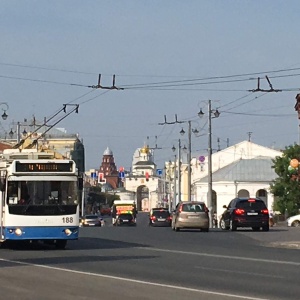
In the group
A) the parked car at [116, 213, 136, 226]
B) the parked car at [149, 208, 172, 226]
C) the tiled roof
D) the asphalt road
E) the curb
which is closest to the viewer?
the asphalt road

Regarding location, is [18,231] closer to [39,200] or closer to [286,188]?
[39,200]

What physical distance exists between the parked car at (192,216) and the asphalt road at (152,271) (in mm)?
11508

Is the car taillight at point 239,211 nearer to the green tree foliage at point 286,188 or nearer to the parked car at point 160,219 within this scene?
the parked car at point 160,219

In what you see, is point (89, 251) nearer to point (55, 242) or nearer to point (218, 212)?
point (55, 242)

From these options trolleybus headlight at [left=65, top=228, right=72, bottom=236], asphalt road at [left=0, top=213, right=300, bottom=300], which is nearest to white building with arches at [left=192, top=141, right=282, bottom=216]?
asphalt road at [left=0, top=213, right=300, bottom=300]

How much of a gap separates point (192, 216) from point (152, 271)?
25.0m

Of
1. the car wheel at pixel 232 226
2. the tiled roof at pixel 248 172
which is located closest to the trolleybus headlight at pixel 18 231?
the car wheel at pixel 232 226

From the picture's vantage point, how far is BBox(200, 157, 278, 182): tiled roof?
355 feet

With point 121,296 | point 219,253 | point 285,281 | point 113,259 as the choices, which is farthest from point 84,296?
point 219,253

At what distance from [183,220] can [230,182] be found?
6169 cm

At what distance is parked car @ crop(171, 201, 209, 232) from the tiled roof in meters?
61.9

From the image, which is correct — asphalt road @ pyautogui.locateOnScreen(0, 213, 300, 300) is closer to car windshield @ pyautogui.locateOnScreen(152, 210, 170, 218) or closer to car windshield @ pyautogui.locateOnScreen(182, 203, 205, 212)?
car windshield @ pyautogui.locateOnScreen(182, 203, 205, 212)

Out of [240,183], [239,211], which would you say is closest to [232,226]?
[239,211]

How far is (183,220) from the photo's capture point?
1804 inches
